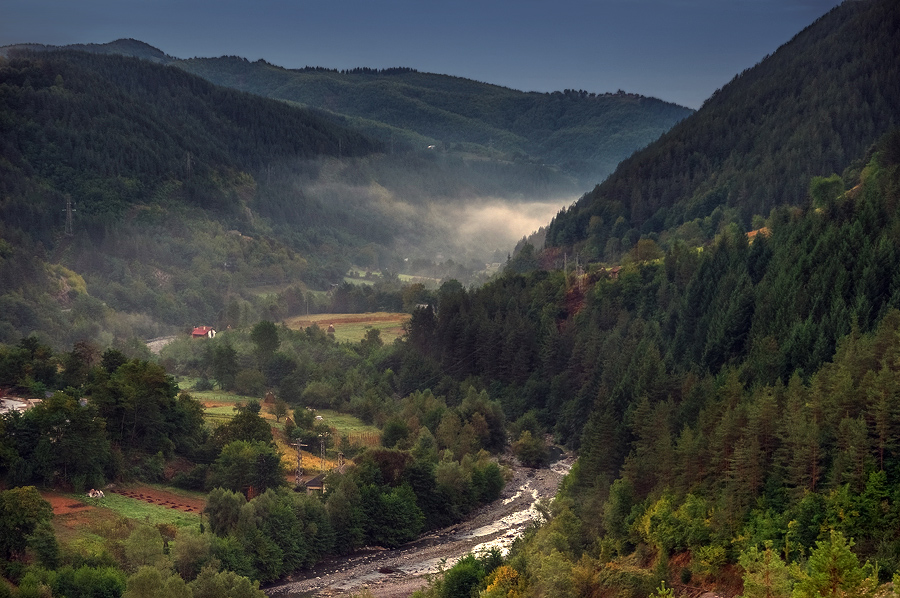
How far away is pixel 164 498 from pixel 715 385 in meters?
52.7

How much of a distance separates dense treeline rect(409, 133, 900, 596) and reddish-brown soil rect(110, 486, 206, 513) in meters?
34.9

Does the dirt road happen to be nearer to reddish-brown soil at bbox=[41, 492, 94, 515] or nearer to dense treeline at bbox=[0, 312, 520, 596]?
dense treeline at bbox=[0, 312, 520, 596]

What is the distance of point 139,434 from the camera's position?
133250 mm

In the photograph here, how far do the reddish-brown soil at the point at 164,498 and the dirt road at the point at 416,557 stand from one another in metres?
15.8

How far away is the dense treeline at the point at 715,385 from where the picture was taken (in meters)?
79.4

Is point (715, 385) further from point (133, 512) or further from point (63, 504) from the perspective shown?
point (63, 504)

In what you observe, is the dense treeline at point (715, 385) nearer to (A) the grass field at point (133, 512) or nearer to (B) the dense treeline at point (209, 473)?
(B) the dense treeline at point (209, 473)

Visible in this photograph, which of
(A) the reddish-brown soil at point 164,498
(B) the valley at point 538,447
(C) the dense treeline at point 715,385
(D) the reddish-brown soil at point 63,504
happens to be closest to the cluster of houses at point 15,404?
(B) the valley at point 538,447

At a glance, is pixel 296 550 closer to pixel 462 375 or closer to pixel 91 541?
pixel 91 541

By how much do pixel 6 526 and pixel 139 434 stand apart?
34900mm

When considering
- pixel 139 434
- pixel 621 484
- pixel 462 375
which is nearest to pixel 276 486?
pixel 139 434

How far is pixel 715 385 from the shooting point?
11556 cm

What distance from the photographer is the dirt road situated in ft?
346

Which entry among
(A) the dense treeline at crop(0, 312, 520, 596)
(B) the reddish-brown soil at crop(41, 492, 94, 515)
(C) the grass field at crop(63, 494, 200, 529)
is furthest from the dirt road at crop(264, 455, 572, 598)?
(B) the reddish-brown soil at crop(41, 492, 94, 515)
